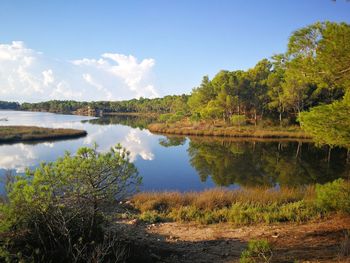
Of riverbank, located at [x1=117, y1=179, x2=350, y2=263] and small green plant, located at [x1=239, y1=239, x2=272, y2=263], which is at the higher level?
small green plant, located at [x1=239, y1=239, x2=272, y2=263]

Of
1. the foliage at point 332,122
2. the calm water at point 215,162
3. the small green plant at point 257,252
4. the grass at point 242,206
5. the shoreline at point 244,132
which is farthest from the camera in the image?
the shoreline at point 244,132

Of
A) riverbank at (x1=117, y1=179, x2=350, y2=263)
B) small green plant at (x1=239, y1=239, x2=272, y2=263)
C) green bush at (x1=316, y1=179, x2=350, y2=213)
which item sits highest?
green bush at (x1=316, y1=179, x2=350, y2=213)

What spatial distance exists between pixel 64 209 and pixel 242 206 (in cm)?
861

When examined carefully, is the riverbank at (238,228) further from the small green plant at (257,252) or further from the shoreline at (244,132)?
the shoreline at (244,132)

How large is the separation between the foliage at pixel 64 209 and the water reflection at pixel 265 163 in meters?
16.0

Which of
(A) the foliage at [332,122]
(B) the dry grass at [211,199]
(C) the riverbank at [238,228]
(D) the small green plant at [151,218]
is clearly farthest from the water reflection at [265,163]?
(A) the foliage at [332,122]

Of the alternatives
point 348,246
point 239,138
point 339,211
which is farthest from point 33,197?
point 239,138

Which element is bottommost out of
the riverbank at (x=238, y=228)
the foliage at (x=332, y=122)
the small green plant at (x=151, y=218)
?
the small green plant at (x=151, y=218)

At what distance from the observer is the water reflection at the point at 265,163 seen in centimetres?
2441

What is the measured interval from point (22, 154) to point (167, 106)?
381 ft

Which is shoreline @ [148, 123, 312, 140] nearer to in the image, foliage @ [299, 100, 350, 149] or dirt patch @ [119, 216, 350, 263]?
dirt patch @ [119, 216, 350, 263]

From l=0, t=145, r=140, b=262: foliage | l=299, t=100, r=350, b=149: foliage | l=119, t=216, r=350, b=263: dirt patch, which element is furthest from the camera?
l=299, t=100, r=350, b=149: foliage

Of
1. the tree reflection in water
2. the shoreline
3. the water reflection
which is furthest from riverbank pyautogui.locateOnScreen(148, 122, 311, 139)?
the water reflection

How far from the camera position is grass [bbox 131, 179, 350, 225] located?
10617mm
